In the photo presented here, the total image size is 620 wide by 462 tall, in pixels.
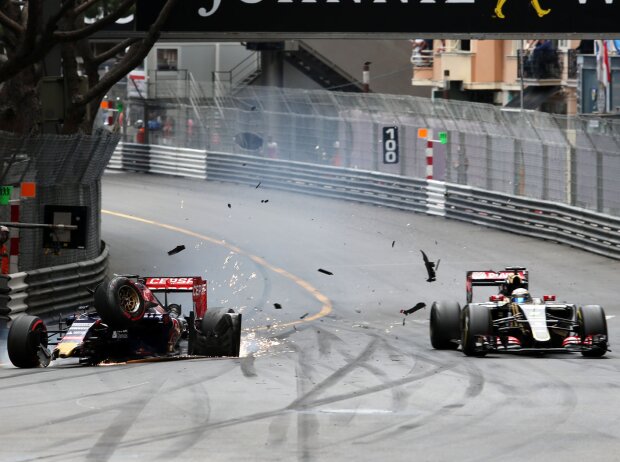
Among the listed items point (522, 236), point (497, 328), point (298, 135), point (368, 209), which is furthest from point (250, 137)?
point (497, 328)

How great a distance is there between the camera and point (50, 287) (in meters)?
19.4

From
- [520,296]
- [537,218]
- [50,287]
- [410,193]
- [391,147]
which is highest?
[391,147]

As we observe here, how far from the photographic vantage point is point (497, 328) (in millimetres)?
15289

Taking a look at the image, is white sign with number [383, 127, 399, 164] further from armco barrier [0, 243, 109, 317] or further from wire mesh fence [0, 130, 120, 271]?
armco barrier [0, 243, 109, 317]

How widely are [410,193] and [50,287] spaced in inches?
549

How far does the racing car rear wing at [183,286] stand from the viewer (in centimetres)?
1598

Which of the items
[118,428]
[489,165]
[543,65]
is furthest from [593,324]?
[543,65]

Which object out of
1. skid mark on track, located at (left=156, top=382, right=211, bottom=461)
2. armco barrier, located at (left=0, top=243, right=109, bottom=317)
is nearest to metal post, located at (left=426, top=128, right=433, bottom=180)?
armco barrier, located at (left=0, top=243, right=109, bottom=317)

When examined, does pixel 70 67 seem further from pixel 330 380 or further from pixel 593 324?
pixel 593 324

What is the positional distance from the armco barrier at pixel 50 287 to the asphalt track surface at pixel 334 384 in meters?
2.21

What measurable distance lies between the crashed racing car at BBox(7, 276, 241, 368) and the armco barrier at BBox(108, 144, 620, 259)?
12.0 meters

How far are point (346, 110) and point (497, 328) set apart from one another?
20.2 m

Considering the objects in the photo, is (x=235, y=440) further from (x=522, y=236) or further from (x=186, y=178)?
(x=186, y=178)

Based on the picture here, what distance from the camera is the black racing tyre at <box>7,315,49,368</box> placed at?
14195 mm
